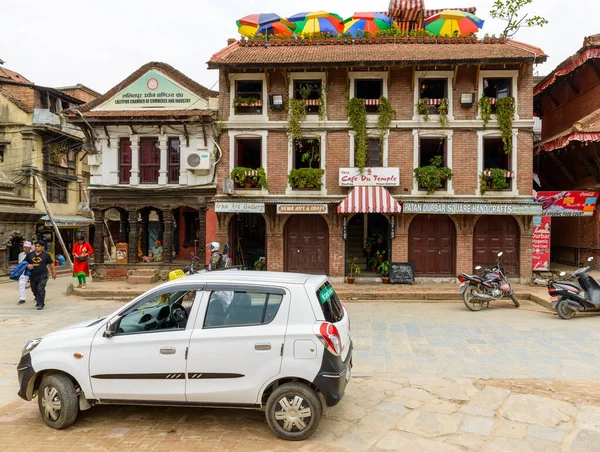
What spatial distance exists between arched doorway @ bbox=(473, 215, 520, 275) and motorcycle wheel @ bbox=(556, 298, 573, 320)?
605 centimetres

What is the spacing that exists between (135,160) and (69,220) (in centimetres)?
1284

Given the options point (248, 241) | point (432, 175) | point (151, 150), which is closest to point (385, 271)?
point (432, 175)

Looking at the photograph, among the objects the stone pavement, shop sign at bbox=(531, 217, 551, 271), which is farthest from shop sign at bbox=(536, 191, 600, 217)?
the stone pavement

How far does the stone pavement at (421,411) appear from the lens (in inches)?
179

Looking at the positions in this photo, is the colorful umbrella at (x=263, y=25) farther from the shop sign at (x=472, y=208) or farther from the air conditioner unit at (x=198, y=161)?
the shop sign at (x=472, y=208)

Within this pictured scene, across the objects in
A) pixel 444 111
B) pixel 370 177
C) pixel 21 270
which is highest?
pixel 444 111

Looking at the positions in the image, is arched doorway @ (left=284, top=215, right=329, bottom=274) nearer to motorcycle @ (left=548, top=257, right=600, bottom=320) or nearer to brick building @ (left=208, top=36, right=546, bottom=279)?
brick building @ (left=208, top=36, right=546, bottom=279)

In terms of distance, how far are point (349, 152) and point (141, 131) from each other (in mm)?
8810

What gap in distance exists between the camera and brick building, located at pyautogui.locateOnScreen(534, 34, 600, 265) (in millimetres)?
15672

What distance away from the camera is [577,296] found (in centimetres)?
1045

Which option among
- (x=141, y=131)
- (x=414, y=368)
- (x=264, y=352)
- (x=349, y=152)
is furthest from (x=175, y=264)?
(x=264, y=352)

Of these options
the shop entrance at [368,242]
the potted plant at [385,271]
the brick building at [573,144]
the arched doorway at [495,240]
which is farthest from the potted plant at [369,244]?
the brick building at [573,144]

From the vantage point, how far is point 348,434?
4.76 metres

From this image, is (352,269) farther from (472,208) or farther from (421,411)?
(421,411)
